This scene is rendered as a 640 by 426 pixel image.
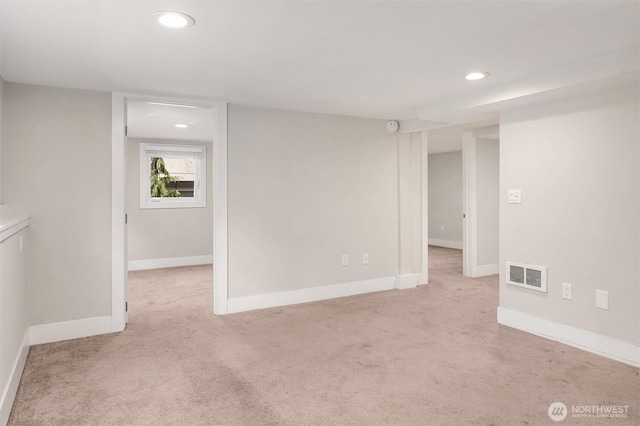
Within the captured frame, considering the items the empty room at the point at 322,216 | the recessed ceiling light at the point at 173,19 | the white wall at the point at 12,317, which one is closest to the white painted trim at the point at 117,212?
the empty room at the point at 322,216

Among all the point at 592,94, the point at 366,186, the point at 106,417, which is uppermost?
the point at 592,94

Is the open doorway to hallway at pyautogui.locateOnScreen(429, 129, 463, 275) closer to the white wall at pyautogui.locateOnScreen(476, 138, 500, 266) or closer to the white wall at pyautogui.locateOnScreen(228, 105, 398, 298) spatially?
the white wall at pyautogui.locateOnScreen(476, 138, 500, 266)

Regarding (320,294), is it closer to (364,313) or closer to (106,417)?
(364,313)

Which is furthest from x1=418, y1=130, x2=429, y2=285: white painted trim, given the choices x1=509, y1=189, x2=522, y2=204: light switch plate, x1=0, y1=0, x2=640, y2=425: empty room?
x1=509, y1=189, x2=522, y2=204: light switch plate

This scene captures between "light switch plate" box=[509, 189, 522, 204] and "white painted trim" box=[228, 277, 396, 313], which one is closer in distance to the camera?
"light switch plate" box=[509, 189, 522, 204]

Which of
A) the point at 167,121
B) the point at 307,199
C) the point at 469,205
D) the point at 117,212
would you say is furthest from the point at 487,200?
the point at 117,212

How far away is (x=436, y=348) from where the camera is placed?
10.5ft

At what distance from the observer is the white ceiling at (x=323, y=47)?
2.07m

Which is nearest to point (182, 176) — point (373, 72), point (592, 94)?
point (373, 72)

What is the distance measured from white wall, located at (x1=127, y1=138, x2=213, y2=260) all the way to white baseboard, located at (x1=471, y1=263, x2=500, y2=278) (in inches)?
173

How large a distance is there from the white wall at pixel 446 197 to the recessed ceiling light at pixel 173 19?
7.76 metres

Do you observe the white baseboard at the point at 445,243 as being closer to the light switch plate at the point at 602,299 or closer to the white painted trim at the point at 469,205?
the white painted trim at the point at 469,205

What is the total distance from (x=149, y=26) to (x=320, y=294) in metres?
3.28

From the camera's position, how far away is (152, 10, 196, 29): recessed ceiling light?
2.09 m
